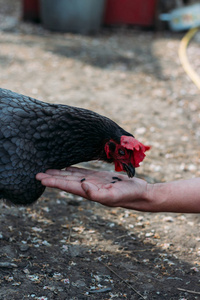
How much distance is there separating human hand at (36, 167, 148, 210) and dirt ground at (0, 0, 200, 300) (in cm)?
52

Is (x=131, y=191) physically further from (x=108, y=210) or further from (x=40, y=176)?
(x=108, y=210)

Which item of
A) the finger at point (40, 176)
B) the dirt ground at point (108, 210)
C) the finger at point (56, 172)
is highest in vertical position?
the finger at point (40, 176)

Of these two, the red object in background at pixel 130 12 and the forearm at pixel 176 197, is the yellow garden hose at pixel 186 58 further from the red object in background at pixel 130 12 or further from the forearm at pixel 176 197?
the forearm at pixel 176 197

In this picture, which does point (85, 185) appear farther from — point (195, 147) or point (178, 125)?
point (178, 125)

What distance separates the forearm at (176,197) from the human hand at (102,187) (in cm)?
5

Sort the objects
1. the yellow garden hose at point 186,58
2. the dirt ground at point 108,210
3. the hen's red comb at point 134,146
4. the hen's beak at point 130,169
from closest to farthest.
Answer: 1. the hen's red comb at point 134,146
2. the hen's beak at point 130,169
3. the dirt ground at point 108,210
4. the yellow garden hose at point 186,58

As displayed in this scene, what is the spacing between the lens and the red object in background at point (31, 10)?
344 inches

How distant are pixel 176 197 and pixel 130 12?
24.1 feet

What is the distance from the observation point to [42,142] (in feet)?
7.56

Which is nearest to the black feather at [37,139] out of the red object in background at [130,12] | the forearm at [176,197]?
the forearm at [176,197]

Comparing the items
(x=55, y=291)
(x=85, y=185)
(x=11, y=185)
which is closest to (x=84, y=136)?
(x=85, y=185)

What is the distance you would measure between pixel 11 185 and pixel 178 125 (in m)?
3.04

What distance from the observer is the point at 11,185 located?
224cm

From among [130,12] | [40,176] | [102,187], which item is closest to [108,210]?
[102,187]
